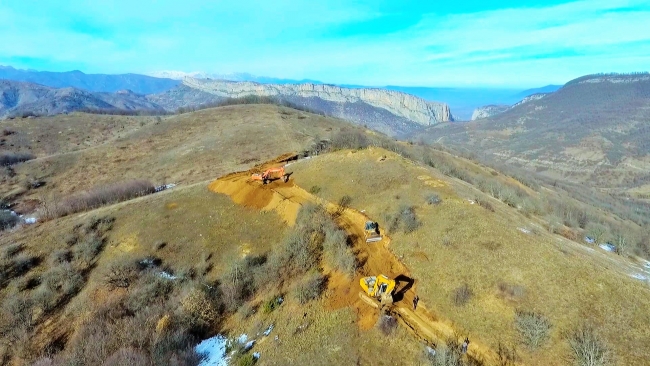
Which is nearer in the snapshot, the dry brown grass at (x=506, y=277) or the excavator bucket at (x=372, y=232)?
the dry brown grass at (x=506, y=277)

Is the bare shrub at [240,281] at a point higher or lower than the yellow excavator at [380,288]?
lower

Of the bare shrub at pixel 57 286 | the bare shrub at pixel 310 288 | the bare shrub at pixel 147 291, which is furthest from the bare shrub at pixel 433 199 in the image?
the bare shrub at pixel 57 286

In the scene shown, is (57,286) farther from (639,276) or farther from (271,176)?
(639,276)

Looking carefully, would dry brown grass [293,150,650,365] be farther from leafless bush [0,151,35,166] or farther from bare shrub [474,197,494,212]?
leafless bush [0,151,35,166]

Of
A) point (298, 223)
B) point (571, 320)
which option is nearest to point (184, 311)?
point (298, 223)

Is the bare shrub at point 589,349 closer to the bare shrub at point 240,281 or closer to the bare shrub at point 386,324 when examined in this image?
the bare shrub at point 386,324

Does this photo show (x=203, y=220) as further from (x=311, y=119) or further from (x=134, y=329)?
(x=311, y=119)
